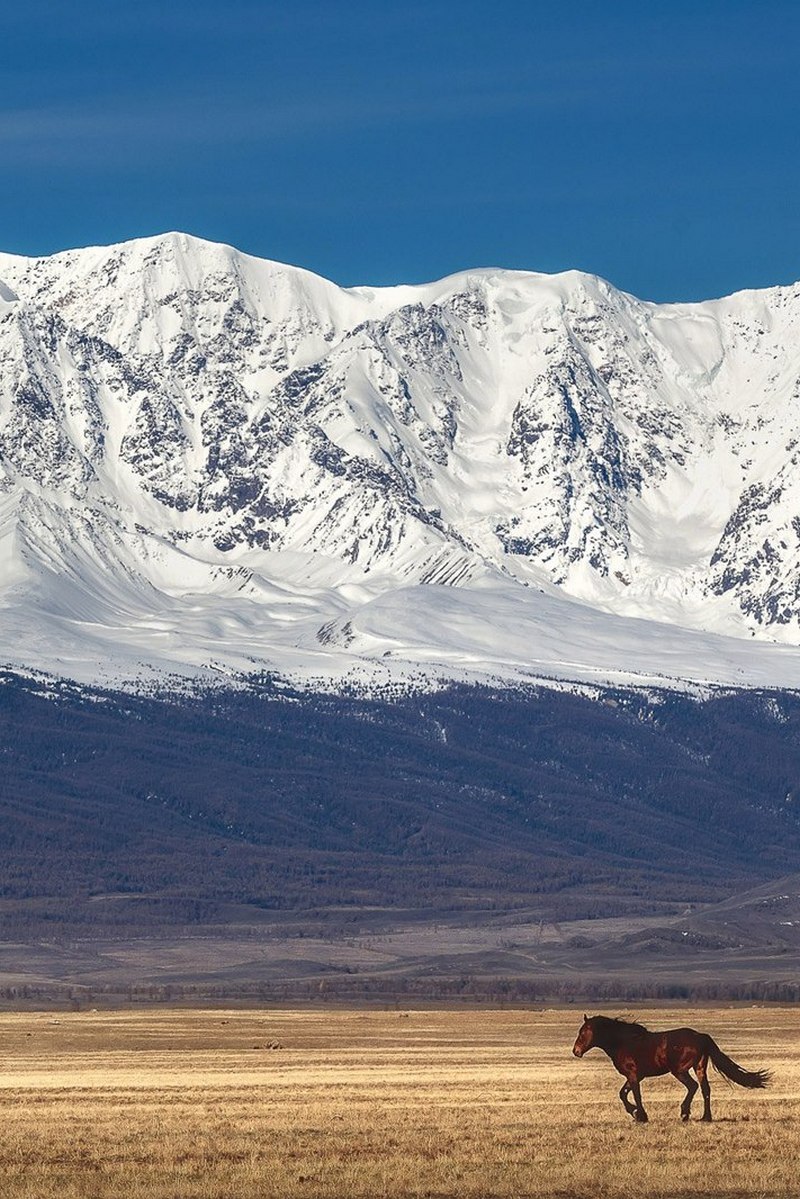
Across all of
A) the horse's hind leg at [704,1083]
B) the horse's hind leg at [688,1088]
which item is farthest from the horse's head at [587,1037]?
the horse's hind leg at [704,1083]

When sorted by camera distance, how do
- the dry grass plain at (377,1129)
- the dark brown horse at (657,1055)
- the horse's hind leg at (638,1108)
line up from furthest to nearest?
the horse's hind leg at (638,1108)
the dark brown horse at (657,1055)
the dry grass plain at (377,1129)

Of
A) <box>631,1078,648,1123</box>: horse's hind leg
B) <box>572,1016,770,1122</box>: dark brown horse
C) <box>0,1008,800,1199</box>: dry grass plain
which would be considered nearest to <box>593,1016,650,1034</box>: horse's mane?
<box>572,1016,770,1122</box>: dark brown horse

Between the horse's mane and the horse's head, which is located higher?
the horse's mane

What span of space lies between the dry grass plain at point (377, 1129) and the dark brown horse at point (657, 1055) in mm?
880

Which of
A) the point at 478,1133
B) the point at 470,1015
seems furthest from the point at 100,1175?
the point at 470,1015

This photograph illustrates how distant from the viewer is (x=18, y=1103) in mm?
73688

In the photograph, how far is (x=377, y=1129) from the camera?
2470 inches

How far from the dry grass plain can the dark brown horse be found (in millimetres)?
880

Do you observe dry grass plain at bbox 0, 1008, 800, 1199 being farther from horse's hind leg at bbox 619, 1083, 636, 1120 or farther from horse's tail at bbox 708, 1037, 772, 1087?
horse's tail at bbox 708, 1037, 772, 1087

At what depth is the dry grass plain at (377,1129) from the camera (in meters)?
53.2

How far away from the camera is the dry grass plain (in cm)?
5322

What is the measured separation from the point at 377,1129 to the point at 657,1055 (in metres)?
7.06

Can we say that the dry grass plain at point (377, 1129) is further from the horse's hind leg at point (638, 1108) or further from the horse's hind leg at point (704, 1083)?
the horse's hind leg at point (704, 1083)

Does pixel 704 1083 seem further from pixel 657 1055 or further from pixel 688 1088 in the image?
pixel 657 1055
